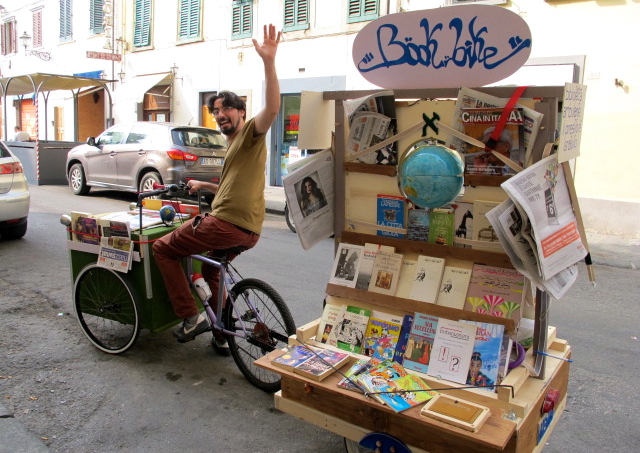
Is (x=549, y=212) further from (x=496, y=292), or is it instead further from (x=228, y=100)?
(x=228, y=100)

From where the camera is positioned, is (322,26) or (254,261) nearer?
(254,261)

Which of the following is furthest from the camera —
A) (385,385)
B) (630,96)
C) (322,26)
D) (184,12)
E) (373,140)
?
(184,12)

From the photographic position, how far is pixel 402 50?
250 cm

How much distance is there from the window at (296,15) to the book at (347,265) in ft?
40.5

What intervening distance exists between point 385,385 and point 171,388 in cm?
182

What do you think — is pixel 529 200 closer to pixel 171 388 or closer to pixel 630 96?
pixel 171 388

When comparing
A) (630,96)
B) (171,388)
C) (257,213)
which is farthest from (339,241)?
(630,96)

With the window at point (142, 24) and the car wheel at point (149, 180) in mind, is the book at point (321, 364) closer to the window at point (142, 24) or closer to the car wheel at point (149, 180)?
the car wheel at point (149, 180)

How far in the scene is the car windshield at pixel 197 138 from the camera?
36.6 ft

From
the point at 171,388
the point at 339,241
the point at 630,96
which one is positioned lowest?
the point at 171,388

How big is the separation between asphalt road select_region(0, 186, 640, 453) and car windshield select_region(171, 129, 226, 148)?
573cm

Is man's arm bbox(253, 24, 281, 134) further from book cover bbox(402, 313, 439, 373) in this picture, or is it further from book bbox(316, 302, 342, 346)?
book cover bbox(402, 313, 439, 373)

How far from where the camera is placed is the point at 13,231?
769 cm

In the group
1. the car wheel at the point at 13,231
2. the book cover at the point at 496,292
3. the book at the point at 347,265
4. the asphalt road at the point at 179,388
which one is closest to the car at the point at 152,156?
the car wheel at the point at 13,231
